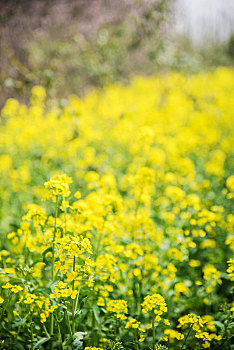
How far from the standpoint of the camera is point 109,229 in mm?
1956

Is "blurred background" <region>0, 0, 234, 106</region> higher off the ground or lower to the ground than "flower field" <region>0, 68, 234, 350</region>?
higher

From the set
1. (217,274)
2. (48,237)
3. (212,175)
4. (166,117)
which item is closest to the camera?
(48,237)

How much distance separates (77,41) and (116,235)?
12.1 ft

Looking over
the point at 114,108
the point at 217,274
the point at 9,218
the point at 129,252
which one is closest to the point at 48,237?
the point at 129,252

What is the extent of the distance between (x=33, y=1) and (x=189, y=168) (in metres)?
5.00

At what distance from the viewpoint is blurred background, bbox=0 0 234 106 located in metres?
3.98

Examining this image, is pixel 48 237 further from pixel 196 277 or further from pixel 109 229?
pixel 196 277

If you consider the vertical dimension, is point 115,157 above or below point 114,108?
below

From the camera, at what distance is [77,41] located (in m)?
4.88

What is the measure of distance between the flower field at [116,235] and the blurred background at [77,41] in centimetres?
77

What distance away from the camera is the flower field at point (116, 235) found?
5.05 ft

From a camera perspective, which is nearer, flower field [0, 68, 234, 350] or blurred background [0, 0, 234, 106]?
flower field [0, 68, 234, 350]

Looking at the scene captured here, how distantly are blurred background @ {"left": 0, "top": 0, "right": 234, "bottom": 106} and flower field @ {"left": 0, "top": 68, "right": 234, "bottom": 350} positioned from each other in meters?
0.77

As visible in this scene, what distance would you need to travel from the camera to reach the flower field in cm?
154
